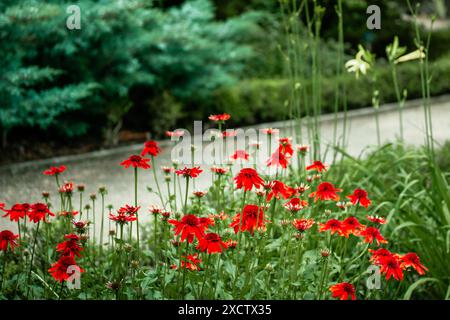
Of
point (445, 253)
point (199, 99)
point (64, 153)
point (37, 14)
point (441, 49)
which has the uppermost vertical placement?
point (441, 49)

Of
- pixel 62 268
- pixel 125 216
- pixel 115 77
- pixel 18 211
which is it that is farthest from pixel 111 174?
pixel 62 268

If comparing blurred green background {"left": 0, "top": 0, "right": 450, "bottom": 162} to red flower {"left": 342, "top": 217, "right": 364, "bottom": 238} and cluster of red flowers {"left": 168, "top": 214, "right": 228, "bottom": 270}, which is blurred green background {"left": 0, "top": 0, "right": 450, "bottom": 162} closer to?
red flower {"left": 342, "top": 217, "right": 364, "bottom": 238}

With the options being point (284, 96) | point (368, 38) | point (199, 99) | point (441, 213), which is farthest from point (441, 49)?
point (441, 213)

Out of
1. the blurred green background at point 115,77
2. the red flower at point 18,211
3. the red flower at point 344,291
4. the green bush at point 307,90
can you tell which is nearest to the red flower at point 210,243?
the red flower at point 344,291

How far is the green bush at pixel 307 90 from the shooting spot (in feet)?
31.1

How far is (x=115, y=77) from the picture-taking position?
7.87 m

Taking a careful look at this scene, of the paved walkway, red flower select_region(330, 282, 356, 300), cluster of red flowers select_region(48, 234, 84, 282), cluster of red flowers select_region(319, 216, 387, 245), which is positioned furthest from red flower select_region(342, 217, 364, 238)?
the paved walkway

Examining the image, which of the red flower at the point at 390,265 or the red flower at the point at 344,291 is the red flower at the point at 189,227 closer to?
the red flower at the point at 344,291

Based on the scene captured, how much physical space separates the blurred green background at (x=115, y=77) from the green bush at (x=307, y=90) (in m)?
0.02

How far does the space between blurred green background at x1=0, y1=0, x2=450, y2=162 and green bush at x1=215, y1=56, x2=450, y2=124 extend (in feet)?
0.07

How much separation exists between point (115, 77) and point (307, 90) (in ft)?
13.0

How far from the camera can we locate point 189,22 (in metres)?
9.01

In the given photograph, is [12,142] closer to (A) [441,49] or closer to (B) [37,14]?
(B) [37,14]

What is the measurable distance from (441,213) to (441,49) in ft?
49.0
